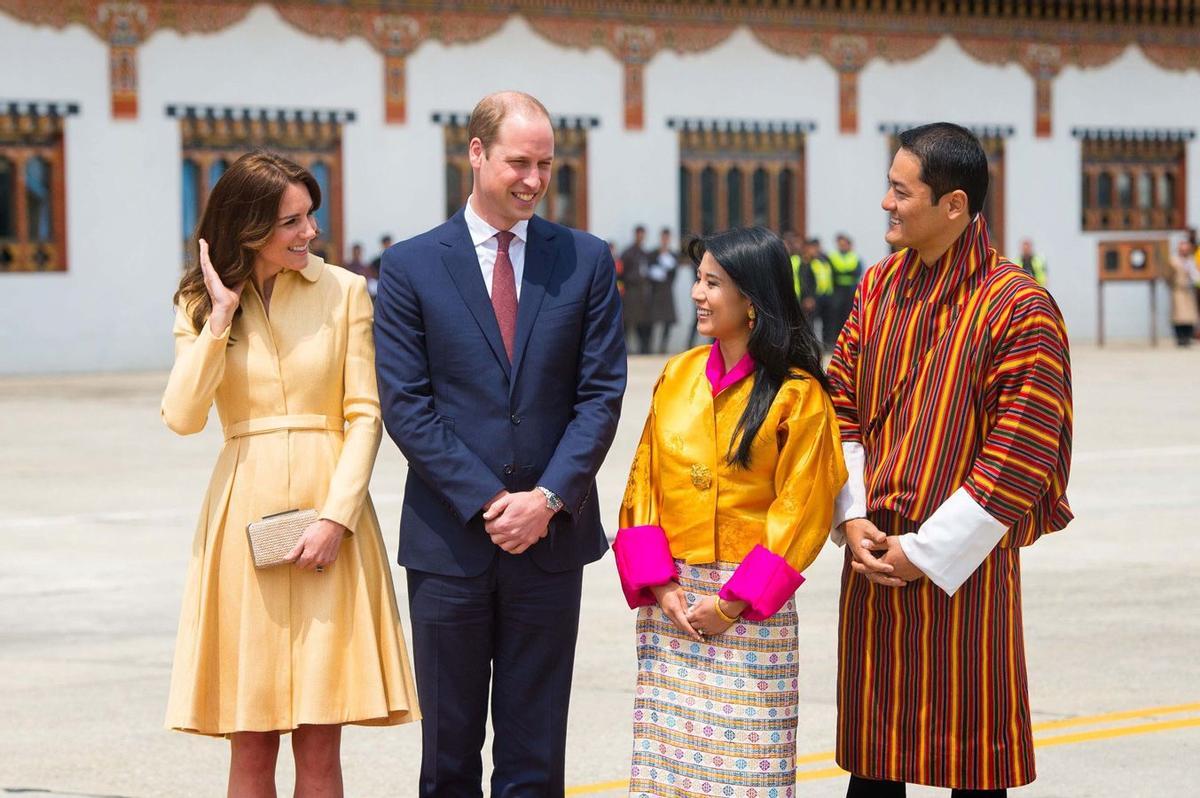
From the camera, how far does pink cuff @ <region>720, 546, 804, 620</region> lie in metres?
4.02

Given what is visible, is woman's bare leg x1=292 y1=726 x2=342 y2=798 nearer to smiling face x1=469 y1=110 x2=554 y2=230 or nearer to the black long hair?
the black long hair

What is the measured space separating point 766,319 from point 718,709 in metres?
0.84

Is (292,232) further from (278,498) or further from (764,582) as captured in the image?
(764,582)

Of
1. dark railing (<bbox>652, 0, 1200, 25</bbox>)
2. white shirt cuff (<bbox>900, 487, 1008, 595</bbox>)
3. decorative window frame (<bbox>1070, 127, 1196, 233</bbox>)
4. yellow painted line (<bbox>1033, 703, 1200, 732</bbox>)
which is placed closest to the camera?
white shirt cuff (<bbox>900, 487, 1008, 595</bbox>)

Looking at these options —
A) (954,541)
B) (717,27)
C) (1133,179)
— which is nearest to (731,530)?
(954,541)

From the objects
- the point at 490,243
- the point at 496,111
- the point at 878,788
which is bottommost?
the point at 878,788

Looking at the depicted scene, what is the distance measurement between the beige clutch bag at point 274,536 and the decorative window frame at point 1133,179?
87.4 ft

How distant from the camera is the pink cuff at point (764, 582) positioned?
13.2 ft

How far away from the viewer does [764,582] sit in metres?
4.02

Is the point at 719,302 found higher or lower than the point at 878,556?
higher

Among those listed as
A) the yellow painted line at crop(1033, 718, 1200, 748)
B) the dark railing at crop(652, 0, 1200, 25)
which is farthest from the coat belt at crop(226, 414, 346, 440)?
the dark railing at crop(652, 0, 1200, 25)

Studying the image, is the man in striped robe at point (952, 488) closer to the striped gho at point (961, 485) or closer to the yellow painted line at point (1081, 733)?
the striped gho at point (961, 485)

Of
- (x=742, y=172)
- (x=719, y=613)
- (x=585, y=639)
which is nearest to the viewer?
(x=719, y=613)

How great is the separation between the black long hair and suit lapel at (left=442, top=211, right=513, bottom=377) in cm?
50
